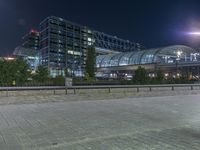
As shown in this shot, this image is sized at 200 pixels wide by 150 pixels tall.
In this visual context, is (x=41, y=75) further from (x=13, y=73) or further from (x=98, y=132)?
(x=98, y=132)

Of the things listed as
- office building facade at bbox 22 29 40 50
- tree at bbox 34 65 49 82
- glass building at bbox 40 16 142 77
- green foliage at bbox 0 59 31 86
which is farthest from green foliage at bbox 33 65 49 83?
office building facade at bbox 22 29 40 50

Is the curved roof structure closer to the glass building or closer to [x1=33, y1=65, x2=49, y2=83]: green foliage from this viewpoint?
the glass building

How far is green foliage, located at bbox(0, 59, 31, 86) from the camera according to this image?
17.8m

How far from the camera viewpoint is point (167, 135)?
19.3 ft

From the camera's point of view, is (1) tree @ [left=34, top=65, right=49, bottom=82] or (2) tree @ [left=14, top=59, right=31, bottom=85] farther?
(1) tree @ [left=34, top=65, right=49, bottom=82]

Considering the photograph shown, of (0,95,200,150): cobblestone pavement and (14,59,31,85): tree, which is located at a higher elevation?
(14,59,31,85): tree

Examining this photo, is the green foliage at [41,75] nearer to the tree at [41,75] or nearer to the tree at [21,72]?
the tree at [41,75]

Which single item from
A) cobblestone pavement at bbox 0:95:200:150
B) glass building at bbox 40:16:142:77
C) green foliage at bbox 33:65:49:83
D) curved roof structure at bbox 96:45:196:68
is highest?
glass building at bbox 40:16:142:77

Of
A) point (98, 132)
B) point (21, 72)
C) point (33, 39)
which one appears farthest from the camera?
point (33, 39)

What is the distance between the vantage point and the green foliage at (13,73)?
17848mm

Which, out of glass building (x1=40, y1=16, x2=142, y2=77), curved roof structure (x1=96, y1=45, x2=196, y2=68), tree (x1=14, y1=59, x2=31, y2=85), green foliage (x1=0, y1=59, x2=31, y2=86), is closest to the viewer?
green foliage (x1=0, y1=59, x2=31, y2=86)

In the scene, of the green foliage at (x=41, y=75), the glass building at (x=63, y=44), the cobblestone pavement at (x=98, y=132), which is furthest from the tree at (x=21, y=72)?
the glass building at (x=63, y=44)

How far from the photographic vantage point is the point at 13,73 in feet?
60.5

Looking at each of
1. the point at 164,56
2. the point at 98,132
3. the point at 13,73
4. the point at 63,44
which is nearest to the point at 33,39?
the point at 63,44
